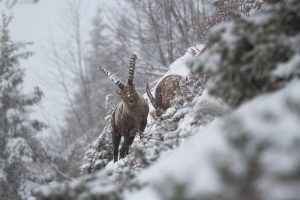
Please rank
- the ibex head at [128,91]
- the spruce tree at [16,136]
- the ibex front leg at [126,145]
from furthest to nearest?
the spruce tree at [16,136], the ibex front leg at [126,145], the ibex head at [128,91]

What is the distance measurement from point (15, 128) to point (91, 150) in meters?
8.16

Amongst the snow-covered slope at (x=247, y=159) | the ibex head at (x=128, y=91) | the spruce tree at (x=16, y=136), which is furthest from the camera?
the spruce tree at (x=16, y=136)

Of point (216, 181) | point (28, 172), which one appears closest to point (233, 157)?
point (216, 181)

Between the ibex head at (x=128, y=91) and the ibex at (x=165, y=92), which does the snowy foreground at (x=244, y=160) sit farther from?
the ibex at (x=165, y=92)

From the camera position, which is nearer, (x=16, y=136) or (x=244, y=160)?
(x=244, y=160)

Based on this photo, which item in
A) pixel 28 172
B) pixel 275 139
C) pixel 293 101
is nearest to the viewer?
pixel 275 139

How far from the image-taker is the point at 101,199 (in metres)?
3.39

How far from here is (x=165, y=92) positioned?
34.3ft

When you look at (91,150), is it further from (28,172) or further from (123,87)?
(28,172)

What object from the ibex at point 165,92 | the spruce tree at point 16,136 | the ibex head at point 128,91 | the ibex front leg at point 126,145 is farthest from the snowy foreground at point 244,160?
the spruce tree at point 16,136

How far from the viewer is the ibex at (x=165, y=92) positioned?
10.2 metres

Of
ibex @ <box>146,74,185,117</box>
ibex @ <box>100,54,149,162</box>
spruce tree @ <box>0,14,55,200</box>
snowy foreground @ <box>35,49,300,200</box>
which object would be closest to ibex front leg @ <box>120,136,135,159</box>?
ibex @ <box>100,54,149,162</box>

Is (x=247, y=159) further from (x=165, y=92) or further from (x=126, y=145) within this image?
(x=165, y=92)

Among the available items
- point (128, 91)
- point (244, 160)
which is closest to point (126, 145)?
point (128, 91)
